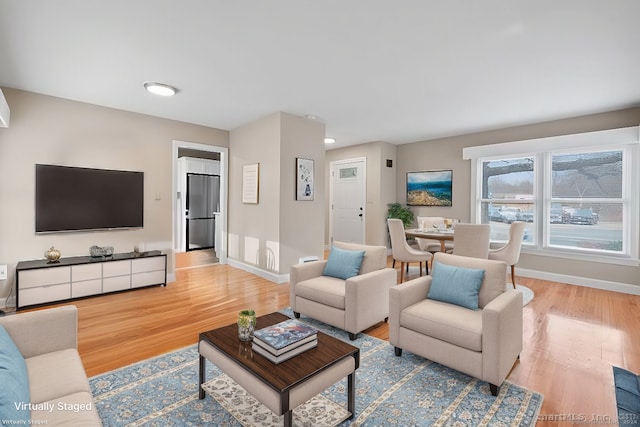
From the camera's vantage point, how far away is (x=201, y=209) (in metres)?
7.83

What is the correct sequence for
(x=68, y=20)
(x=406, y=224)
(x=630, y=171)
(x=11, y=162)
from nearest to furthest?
(x=68, y=20)
(x=11, y=162)
(x=630, y=171)
(x=406, y=224)

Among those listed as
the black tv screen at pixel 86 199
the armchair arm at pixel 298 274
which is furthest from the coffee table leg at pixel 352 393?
the black tv screen at pixel 86 199

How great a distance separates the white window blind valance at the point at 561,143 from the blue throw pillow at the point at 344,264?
3600mm

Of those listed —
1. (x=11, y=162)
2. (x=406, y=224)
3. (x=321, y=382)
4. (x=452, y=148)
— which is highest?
(x=452, y=148)

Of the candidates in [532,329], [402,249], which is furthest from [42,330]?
[402,249]

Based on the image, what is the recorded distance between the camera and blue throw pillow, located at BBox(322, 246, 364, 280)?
10.2 feet

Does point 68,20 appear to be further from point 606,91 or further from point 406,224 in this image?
point 406,224

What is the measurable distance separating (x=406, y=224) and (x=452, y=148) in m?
1.73

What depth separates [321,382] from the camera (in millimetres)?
1566

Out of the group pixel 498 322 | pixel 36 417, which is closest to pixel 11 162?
pixel 36 417

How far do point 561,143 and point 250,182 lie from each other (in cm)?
470

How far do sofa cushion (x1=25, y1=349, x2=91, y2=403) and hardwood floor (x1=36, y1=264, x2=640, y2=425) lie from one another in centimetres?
74

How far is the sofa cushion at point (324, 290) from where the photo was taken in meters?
2.81

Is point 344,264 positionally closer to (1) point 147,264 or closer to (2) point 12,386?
(2) point 12,386
